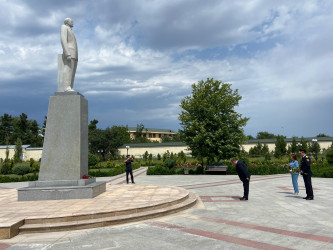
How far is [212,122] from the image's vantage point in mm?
20719

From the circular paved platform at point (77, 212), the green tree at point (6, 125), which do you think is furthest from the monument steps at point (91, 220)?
the green tree at point (6, 125)

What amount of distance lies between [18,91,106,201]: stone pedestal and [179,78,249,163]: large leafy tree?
1232 centimetres

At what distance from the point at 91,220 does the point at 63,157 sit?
11.8ft

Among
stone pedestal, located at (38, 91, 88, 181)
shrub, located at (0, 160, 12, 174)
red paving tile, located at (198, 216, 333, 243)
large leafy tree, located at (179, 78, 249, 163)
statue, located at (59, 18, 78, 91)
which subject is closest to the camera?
red paving tile, located at (198, 216, 333, 243)

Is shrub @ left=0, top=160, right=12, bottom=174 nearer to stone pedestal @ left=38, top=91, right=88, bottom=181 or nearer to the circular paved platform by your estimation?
stone pedestal @ left=38, top=91, right=88, bottom=181

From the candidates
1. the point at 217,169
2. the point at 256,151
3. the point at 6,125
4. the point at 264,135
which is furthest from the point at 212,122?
the point at 264,135

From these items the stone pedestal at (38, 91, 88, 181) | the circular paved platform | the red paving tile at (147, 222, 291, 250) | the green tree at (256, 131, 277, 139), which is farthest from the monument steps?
the green tree at (256, 131, 277, 139)

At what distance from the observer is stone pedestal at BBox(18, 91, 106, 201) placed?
8.39 meters

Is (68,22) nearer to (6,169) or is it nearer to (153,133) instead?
(6,169)

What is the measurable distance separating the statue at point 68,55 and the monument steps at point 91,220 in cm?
513

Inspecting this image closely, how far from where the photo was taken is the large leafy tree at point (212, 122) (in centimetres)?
2038

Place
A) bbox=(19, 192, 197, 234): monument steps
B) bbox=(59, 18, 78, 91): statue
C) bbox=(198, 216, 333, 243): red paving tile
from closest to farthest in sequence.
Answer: bbox=(198, 216, 333, 243): red paving tile
bbox=(19, 192, 197, 234): monument steps
bbox=(59, 18, 78, 91): statue

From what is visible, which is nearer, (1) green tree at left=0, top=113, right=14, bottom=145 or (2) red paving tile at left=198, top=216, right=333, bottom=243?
(2) red paving tile at left=198, top=216, right=333, bottom=243

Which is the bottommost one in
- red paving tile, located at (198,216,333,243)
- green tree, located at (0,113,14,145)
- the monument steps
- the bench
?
red paving tile, located at (198,216,333,243)
